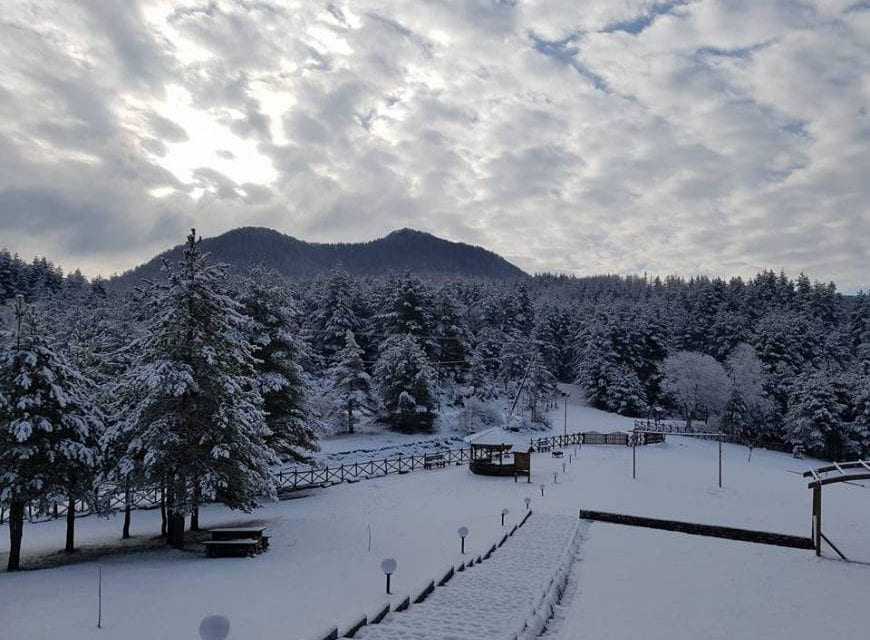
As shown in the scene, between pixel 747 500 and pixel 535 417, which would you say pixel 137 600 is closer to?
pixel 747 500

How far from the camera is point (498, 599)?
43.4ft

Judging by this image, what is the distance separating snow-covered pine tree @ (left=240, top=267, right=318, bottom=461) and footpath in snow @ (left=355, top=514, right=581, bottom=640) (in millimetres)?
14389

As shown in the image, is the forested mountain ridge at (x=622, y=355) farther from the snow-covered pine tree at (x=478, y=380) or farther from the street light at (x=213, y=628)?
the street light at (x=213, y=628)

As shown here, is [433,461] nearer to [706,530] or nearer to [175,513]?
[706,530]

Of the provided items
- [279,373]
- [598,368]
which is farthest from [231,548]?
[598,368]

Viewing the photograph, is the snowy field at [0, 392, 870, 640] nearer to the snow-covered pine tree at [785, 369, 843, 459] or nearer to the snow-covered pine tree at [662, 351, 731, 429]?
the snow-covered pine tree at [785, 369, 843, 459]

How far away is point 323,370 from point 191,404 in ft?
136

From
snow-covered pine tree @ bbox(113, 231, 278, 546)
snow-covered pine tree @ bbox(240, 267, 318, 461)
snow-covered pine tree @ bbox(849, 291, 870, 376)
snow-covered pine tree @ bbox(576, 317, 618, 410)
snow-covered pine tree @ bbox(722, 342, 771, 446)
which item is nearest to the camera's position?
snow-covered pine tree @ bbox(113, 231, 278, 546)

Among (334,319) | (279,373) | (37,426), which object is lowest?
(37,426)

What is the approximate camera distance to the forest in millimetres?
18062

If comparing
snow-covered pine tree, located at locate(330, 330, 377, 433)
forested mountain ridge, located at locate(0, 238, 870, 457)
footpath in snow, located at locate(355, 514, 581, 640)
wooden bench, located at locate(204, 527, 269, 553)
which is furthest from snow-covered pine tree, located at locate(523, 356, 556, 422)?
wooden bench, located at locate(204, 527, 269, 553)

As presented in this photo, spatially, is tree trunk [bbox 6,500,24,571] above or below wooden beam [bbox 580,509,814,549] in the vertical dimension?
above

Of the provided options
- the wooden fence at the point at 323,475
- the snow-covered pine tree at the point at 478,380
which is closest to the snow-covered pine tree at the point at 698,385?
the wooden fence at the point at 323,475

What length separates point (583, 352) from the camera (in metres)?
77.1
